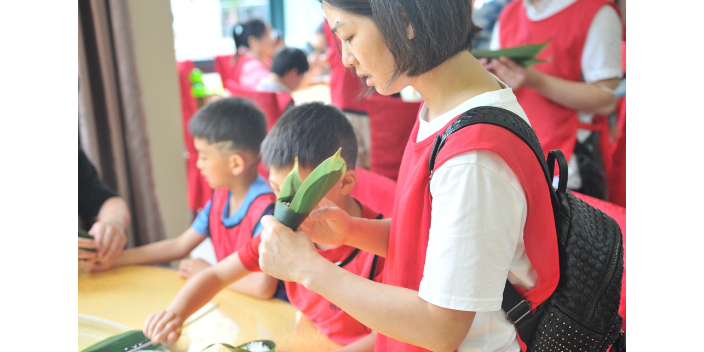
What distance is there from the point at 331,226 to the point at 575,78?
43.5 inches

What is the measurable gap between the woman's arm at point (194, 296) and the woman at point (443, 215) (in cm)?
42

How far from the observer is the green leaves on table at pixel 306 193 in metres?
A: 0.69

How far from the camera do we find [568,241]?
0.63 m

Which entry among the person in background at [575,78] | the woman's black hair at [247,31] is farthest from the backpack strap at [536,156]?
the woman's black hair at [247,31]

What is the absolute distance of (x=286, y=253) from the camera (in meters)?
0.69

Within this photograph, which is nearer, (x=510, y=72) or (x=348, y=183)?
(x=348, y=183)

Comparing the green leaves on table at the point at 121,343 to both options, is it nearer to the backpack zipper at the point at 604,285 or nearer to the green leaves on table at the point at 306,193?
the green leaves on table at the point at 306,193

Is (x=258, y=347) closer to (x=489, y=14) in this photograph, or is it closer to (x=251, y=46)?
(x=489, y=14)

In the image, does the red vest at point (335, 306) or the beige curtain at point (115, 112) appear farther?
the beige curtain at point (115, 112)

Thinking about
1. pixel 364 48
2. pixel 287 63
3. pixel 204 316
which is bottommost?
pixel 204 316

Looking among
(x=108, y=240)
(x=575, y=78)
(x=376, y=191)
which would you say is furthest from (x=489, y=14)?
(x=108, y=240)
